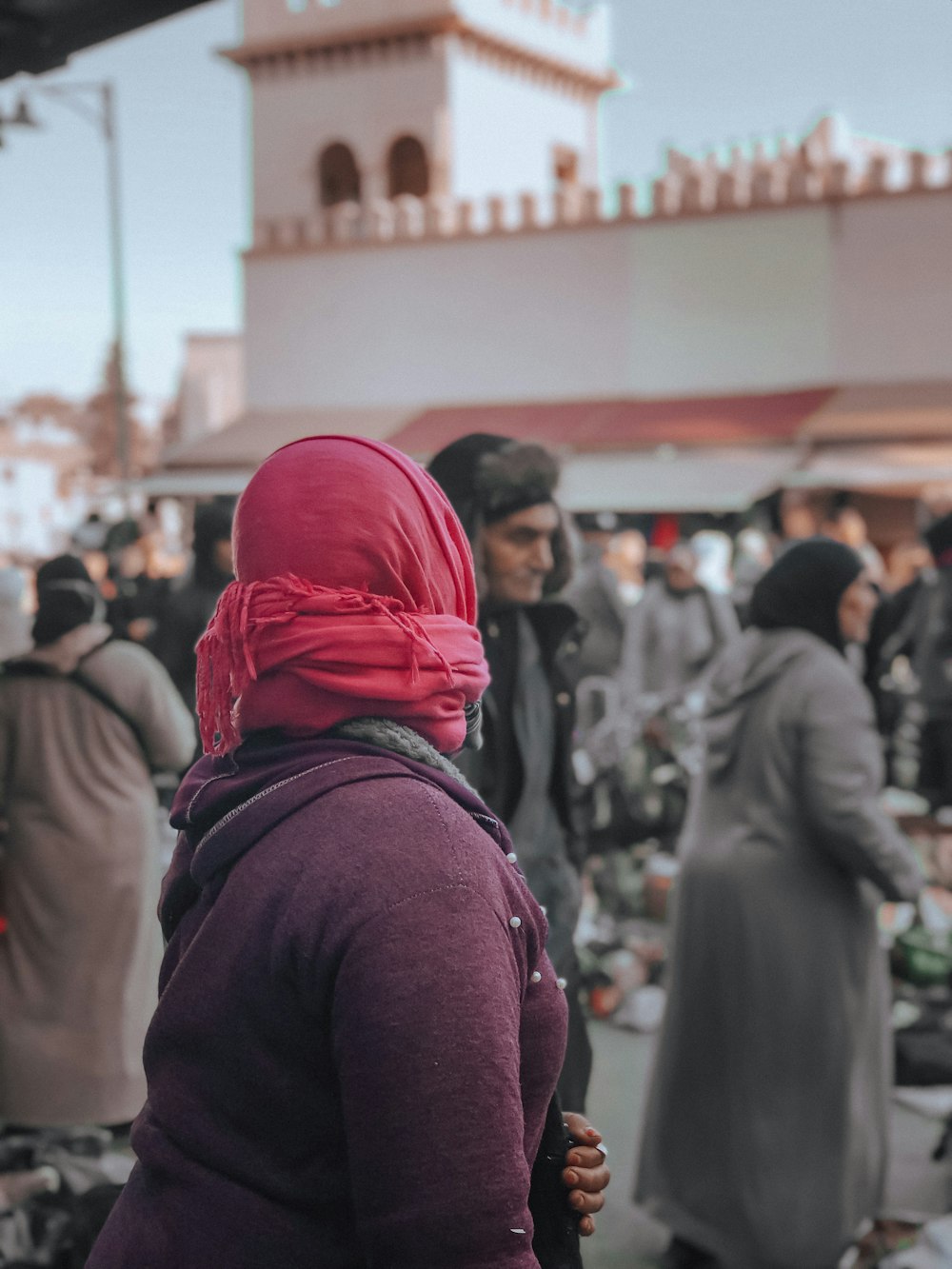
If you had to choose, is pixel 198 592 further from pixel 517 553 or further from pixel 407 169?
pixel 407 169

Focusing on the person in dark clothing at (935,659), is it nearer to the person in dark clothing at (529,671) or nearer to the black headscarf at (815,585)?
the black headscarf at (815,585)

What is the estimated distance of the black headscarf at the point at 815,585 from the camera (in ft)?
11.3

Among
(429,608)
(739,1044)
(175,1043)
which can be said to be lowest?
(739,1044)

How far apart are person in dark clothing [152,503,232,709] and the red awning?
13731 millimetres

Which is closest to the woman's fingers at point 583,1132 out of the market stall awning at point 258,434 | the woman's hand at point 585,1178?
the woman's hand at point 585,1178

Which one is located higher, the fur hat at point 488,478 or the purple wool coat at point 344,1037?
the fur hat at point 488,478

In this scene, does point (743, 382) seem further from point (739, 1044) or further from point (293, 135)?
point (739, 1044)

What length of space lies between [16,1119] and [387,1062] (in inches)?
142

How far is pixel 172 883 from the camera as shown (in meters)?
1.41

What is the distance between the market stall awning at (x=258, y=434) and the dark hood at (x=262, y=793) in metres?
20.7

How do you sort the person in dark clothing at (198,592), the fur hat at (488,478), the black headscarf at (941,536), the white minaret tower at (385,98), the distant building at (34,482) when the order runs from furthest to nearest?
the distant building at (34,482) → the white minaret tower at (385,98) → the black headscarf at (941,536) → the person in dark clothing at (198,592) → the fur hat at (488,478)

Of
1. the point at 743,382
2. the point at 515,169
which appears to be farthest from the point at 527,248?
the point at 515,169

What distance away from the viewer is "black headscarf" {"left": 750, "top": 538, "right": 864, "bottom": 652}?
3.45 m

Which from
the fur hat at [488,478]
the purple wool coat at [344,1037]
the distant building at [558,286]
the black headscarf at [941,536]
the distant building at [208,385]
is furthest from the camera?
the distant building at [208,385]
